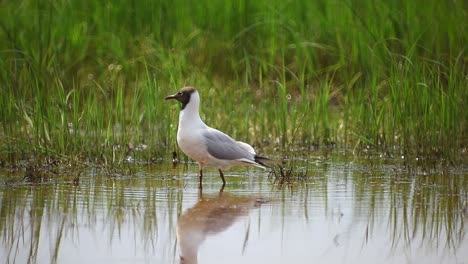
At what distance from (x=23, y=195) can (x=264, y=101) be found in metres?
3.47

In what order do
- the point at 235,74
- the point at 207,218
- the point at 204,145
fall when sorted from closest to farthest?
1. the point at 207,218
2. the point at 204,145
3. the point at 235,74

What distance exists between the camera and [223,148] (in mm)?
8156

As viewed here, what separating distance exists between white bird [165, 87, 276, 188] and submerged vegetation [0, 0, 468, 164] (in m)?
0.66

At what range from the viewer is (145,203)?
707cm

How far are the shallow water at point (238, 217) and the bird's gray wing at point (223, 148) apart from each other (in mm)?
221

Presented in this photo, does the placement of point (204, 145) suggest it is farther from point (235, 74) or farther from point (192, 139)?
point (235, 74)

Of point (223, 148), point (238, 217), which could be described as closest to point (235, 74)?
point (223, 148)

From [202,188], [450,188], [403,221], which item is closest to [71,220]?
[202,188]

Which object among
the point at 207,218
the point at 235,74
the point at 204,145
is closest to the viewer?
the point at 207,218

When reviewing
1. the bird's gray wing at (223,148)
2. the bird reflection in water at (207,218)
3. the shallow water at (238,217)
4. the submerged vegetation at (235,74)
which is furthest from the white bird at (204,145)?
the submerged vegetation at (235,74)

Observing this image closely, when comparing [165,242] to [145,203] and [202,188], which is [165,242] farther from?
[202,188]

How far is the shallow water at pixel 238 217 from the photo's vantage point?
5727mm

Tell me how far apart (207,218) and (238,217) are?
209mm

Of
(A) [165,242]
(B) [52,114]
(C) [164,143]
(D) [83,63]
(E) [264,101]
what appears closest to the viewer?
(A) [165,242]
